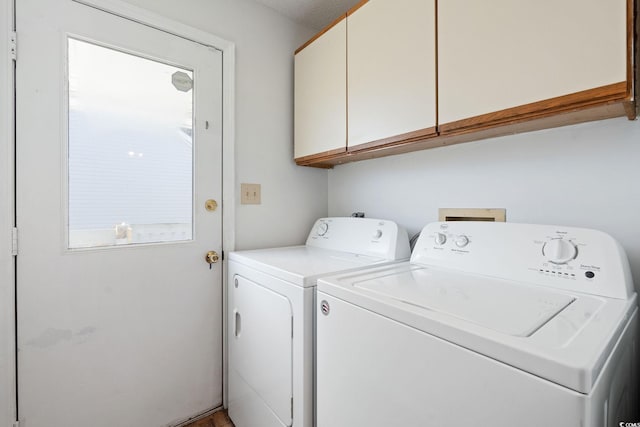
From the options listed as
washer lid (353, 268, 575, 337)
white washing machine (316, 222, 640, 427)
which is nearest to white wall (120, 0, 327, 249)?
white washing machine (316, 222, 640, 427)

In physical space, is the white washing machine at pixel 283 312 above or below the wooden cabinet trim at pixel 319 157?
below

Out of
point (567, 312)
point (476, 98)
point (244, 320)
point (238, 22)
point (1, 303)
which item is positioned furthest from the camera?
point (238, 22)

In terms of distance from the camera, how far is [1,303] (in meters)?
1.18

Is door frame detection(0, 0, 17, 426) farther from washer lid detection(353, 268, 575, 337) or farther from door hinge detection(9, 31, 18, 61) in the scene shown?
washer lid detection(353, 268, 575, 337)

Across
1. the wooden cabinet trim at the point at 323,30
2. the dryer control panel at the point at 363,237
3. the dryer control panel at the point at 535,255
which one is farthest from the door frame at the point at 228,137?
the dryer control panel at the point at 535,255

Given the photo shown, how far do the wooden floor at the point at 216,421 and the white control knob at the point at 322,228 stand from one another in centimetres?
120

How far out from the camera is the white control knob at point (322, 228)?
1.91 m

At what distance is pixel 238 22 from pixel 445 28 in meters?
1.27

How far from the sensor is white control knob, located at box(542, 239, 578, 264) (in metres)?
0.94

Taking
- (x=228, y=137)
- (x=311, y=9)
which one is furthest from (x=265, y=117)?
(x=311, y=9)

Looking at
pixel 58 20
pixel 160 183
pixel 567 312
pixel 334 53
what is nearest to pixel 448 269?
pixel 567 312

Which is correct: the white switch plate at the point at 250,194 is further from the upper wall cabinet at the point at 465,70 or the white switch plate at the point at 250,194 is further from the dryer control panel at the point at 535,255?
the dryer control panel at the point at 535,255

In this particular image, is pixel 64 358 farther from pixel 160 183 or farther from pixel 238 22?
pixel 238 22

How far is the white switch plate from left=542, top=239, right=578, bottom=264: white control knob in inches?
58.0
